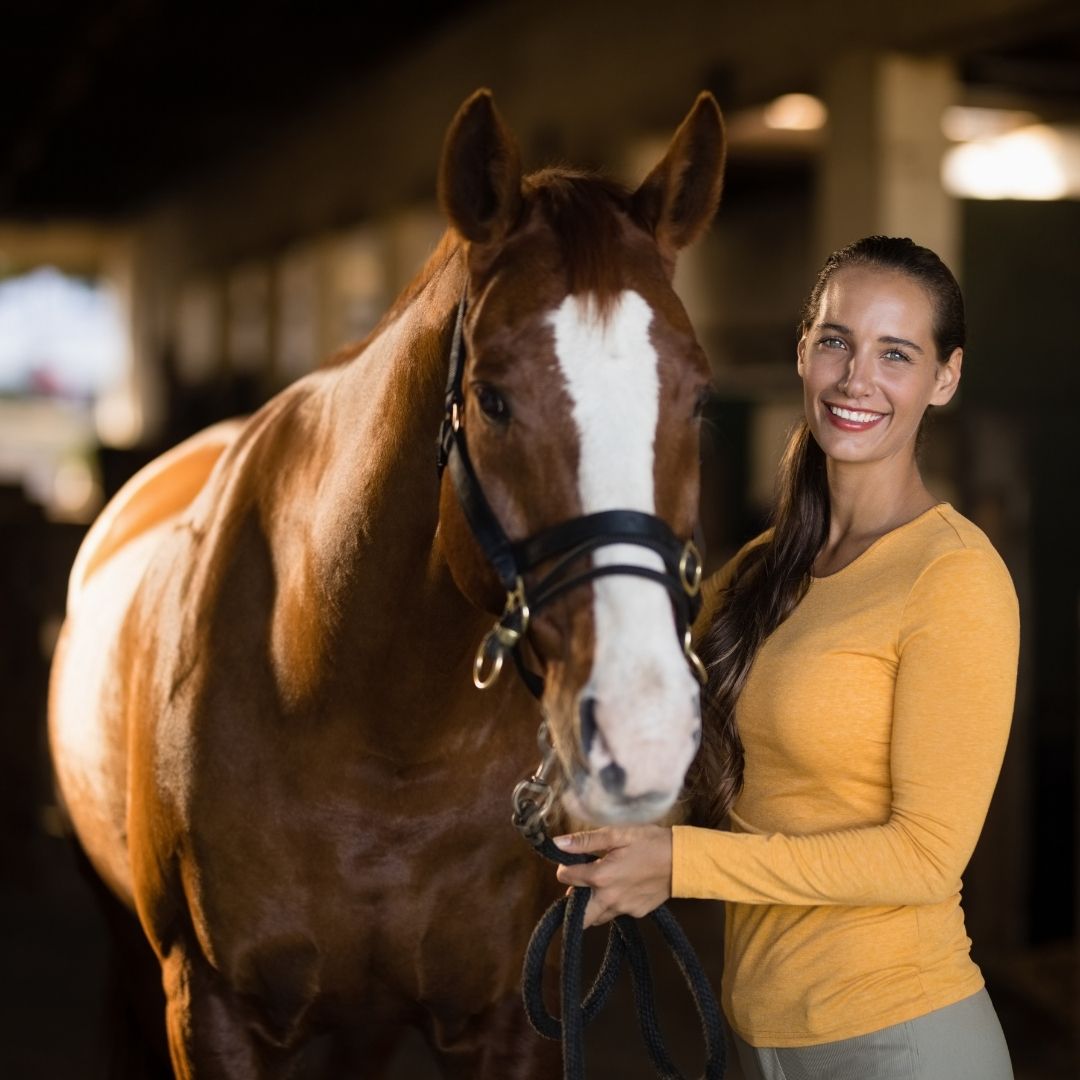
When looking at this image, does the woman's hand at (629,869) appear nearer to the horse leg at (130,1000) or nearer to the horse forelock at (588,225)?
the horse forelock at (588,225)

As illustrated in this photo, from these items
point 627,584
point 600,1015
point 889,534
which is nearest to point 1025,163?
point 600,1015

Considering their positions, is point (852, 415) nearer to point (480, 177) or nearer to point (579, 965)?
point (480, 177)

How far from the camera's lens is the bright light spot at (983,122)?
7199mm

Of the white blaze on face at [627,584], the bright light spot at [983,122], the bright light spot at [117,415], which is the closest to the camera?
the white blaze on face at [627,584]

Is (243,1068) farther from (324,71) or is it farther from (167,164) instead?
(167,164)

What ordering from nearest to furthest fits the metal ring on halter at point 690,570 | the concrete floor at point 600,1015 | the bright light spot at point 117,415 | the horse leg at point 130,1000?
the metal ring on halter at point 690,570, the horse leg at point 130,1000, the concrete floor at point 600,1015, the bright light spot at point 117,415

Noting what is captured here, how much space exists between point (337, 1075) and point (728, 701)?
1.31 metres

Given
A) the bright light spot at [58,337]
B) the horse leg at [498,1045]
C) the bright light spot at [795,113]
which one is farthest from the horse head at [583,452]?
the bright light spot at [58,337]

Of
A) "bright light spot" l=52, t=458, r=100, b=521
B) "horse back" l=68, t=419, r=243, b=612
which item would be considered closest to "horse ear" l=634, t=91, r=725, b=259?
"horse back" l=68, t=419, r=243, b=612

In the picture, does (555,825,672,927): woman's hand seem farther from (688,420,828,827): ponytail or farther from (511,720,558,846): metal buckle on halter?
(688,420,828,827): ponytail

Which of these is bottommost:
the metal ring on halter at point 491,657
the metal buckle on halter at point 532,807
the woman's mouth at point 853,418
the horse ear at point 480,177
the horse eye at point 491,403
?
the metal buckle on halter at point 532,807

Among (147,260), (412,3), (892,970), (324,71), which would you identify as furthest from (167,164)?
(892,970)

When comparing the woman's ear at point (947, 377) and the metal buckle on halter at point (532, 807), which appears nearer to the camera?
the metal buckle on halter at point (532, 807)

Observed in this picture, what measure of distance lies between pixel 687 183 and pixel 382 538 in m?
0.52
